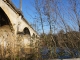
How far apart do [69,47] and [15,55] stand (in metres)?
2.19

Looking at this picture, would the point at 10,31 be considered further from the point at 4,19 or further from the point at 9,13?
the point at 9,13

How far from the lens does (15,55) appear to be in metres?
7.99

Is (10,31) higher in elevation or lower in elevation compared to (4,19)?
lower

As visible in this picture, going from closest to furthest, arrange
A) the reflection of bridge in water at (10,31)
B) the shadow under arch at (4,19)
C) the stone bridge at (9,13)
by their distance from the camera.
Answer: the reflection of bridge in water at (10,31)
the stone bridge at (9,13)
the shadow under arch at (4,19)

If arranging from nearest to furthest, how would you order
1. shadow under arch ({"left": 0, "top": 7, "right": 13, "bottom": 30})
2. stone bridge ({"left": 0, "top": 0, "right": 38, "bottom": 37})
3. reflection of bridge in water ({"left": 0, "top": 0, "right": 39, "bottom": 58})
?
reflection of bridge in water ({"left": 0, "top": 0, "right": 39, "bottom": 58}) < stone bridge ({"left": 0, "top": 0, "right": 38, "bottom": 37}) < shadow under arch ({"left": 0, "top": 7, "right": 13, "bottom": 30})

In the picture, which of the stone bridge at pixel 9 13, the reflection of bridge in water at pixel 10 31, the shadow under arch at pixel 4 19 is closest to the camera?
the reflection of bridge in water at pixel 10 31

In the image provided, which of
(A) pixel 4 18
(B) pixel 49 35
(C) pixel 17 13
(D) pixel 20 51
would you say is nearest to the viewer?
(B) pixel 49 35

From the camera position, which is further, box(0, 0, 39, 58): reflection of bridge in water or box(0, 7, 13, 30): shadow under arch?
box(0, 7, 13, 30): shadow under arch

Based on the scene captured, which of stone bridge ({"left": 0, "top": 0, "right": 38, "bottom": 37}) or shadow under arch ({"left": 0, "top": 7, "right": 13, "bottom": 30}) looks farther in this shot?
shadow under arch ({"left": 0, "top": 7, "right": 13, "bottom": 30})

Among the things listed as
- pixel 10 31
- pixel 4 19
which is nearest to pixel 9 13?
pixel 4 19

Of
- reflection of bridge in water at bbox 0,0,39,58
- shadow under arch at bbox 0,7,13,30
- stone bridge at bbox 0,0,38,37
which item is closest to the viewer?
reflection of bridge in water at bbox 0,0,39,58

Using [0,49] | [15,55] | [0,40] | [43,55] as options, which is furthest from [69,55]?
[0,40]

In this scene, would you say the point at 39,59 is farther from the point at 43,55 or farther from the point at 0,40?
the point at 0,40

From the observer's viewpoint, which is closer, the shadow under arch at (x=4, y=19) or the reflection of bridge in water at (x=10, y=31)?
the reflection of bridge in water at (x=10, y=31)
